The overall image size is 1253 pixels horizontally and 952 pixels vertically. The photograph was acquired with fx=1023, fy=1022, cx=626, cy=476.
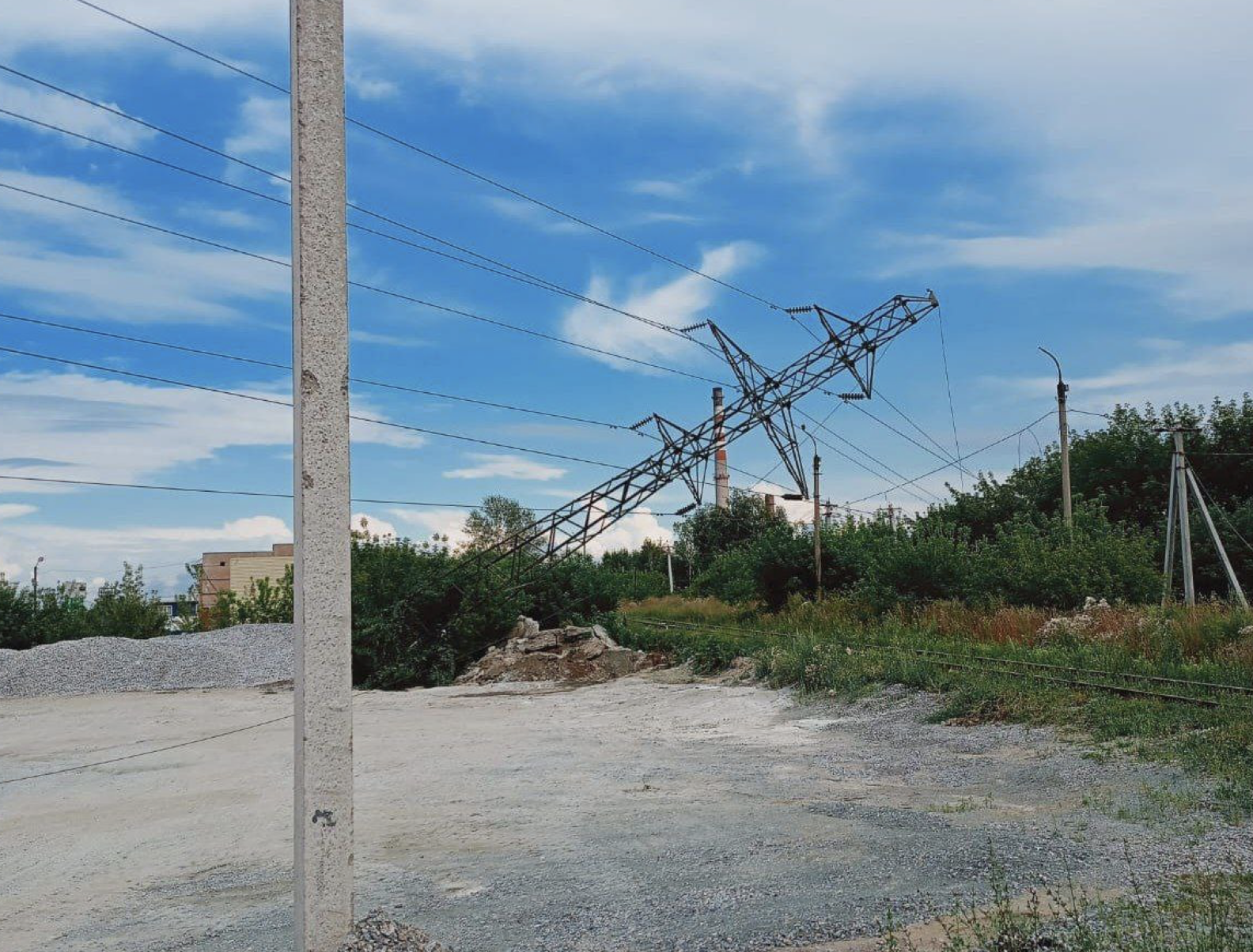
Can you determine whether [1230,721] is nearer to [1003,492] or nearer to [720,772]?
[720,772]

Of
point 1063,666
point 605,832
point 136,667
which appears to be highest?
point 136,667

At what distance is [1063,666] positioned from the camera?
15.0 metres

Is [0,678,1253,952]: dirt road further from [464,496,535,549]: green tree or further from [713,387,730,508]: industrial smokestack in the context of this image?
[464,496,535,549]: green tree

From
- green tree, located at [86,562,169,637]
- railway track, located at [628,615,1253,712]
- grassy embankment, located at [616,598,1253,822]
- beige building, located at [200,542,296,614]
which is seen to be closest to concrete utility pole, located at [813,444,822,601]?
grassy embankment, located at [616,598,1253,822]

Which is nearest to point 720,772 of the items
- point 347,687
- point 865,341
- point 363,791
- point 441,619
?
point 363,791

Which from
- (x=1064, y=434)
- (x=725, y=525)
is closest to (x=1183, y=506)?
(x=1064, y=434)

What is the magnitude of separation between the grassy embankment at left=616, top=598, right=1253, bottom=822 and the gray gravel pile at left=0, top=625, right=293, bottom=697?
12.0 metres

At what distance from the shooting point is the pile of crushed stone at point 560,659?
2544 centimetres

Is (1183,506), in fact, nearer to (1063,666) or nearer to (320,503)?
(1063,666)

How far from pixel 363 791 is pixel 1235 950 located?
865 cm

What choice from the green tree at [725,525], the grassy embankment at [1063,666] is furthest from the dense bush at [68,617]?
the green tree at [725,525]

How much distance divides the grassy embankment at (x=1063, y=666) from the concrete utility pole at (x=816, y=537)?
5.40 meters

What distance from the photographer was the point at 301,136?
4316 mm

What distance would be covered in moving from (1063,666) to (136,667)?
77.2 ft
